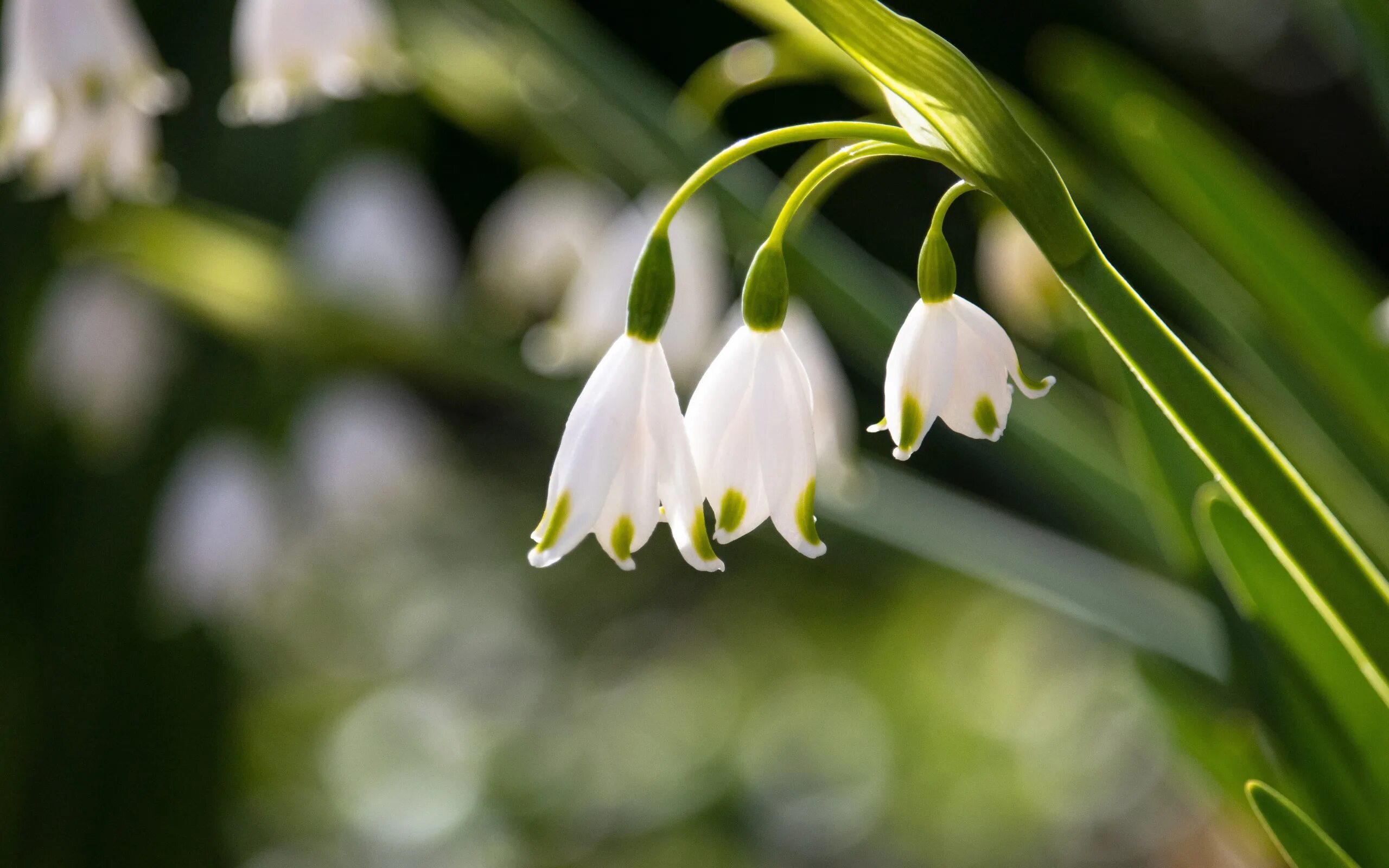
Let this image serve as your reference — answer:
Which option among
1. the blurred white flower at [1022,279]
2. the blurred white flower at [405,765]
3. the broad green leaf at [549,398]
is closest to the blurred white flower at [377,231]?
the broad green leaf at [549,398]

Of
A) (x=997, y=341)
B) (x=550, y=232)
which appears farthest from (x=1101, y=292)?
(x=550, y=232)

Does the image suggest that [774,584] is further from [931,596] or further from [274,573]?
[274,573]

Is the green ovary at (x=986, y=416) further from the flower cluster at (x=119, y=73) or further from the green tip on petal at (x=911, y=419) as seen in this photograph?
the flower cluster at (x=119, y=73)

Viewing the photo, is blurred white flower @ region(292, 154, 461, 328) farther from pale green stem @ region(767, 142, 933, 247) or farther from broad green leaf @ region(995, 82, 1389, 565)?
pale green stem @ region(767, 142, 933, 247)

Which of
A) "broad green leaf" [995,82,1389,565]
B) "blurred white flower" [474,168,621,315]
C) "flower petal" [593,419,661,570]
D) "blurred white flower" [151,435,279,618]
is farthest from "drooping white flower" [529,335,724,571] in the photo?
"blurred white flower" [151,435,279,618]

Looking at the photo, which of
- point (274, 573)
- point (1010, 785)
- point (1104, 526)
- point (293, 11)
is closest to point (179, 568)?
point (274, 573)

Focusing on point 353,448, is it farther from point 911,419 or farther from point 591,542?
point 591,542
